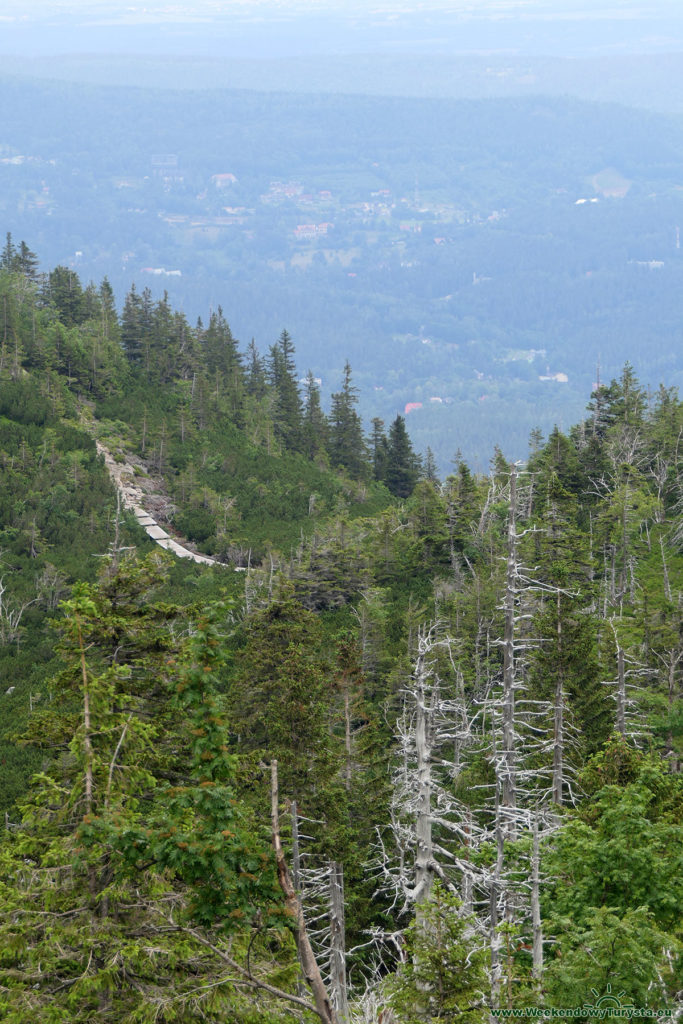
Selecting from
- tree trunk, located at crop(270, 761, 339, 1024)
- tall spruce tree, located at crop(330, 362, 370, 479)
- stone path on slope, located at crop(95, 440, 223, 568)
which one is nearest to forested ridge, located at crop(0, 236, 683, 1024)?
tree trunk, located at crop(270, 761, 339, 1024)

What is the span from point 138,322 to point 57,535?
35.6 metres

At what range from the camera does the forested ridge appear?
46.7 ft

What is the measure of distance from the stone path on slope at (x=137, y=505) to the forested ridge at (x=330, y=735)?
35.0 inches

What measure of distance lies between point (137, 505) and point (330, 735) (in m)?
39.7

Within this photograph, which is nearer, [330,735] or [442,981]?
[442,981]

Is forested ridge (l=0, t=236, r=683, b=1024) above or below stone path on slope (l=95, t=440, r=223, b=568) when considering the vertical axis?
below

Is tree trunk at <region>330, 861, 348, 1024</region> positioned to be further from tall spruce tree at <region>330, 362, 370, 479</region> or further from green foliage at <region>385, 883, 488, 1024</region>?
tall spruce tree at <region>330, 362, 370, 479</region>

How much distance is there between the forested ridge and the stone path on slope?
2.92ft

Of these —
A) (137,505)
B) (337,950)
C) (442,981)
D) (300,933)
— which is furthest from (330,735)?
(137,505)

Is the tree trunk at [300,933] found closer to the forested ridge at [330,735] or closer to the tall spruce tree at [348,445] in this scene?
the forested ridge at [330,735]

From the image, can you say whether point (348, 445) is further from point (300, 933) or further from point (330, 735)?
point (300, 933)

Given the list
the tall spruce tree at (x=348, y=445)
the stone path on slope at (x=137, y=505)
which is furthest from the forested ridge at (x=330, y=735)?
the tall spruce tree at (x=348, y=445)

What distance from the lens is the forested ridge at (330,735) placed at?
561 inches

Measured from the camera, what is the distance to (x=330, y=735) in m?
29.8
